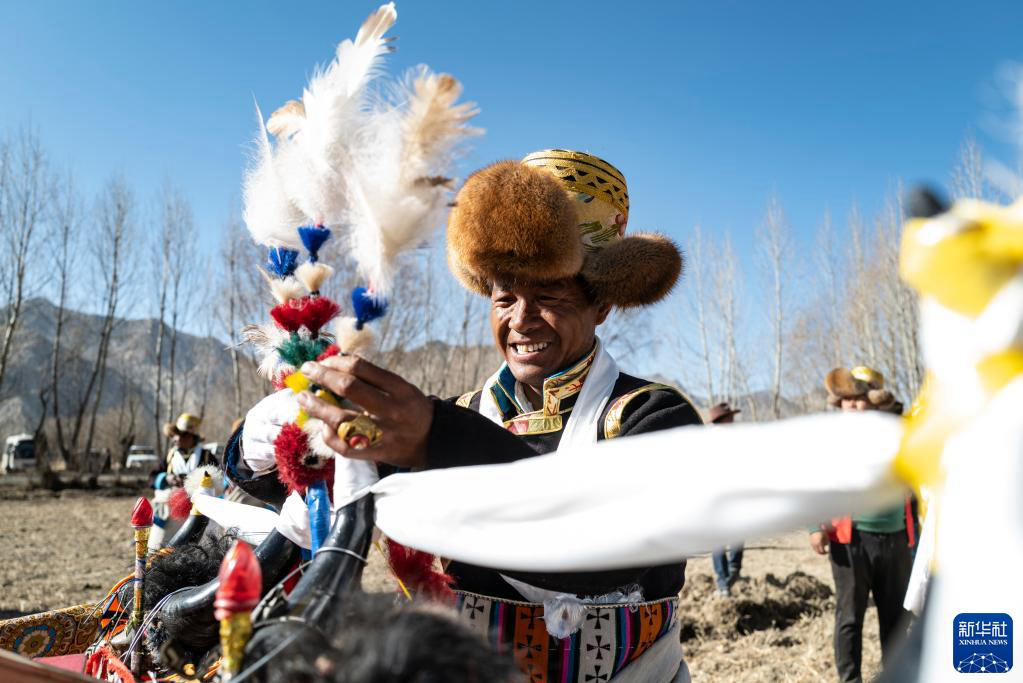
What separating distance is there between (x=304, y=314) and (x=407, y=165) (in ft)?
1.29

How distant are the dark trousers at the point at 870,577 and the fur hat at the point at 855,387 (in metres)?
1.17

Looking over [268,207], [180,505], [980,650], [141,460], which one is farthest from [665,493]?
[141,460]

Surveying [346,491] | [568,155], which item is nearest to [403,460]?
[346,491]

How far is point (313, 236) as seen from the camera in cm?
146

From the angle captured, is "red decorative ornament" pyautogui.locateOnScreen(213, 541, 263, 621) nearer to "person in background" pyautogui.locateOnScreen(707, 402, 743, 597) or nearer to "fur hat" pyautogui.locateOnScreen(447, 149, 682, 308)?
"fur hat" pyautogui.locateOnScreen(447, 149, 682, 308)

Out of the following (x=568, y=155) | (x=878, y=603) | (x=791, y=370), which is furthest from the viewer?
(x=791, y=370)

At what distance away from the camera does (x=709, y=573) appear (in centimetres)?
963

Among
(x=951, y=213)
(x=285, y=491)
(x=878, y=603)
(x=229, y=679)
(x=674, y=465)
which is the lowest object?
(x=878, y=603)

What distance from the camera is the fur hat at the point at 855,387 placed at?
594 cm

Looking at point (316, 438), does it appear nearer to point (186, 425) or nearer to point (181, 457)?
point (181, 457)

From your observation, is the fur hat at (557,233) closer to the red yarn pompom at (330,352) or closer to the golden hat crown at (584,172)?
the golden hat crown at (584,172)

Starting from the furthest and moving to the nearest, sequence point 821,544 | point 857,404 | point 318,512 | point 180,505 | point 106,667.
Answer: point 857,404 → point 821,544 → point 180,505 → point 106,667 → point 318,512

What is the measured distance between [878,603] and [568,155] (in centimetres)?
484

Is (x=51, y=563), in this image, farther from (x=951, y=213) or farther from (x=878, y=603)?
(x=951, y=213)
